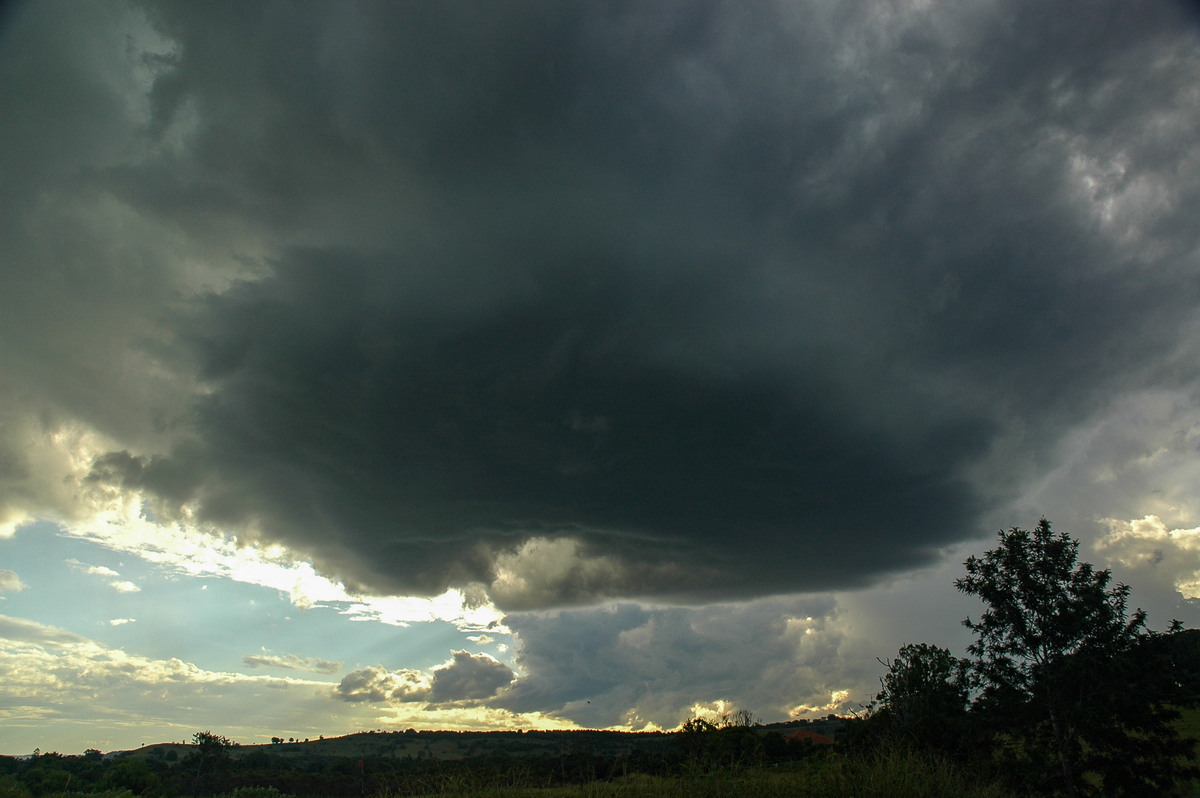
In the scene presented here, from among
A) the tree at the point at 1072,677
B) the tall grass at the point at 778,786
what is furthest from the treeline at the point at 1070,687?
the tall grass at the point at 778,786

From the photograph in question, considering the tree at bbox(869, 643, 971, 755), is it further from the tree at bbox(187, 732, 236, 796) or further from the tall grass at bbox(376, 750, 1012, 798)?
the tree at bbox(187, 732, 236, 796)

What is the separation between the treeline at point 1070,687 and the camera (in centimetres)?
5144

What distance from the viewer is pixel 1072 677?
52844mm

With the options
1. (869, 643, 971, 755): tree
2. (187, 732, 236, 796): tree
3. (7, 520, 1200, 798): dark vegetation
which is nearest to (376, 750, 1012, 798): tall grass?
(7, 520, 1200, 798): dark vegetation

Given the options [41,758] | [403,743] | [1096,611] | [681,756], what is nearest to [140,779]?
[41,758]

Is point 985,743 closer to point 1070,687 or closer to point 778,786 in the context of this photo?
point 1070,687

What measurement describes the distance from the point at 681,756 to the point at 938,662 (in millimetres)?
97246

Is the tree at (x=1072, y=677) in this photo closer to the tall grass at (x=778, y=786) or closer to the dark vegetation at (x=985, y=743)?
the dark vegetation at (x=985, y=743)

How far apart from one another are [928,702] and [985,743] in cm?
1631

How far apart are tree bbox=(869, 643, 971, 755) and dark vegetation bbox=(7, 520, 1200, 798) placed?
284 mm

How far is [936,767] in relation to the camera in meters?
20.4

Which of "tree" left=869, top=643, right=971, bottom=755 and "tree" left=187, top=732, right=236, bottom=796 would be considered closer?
"tree" left=869, top=643, right=971, bottom=755

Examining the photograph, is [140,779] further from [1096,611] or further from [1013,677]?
[1096,611]

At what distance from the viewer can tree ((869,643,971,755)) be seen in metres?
61.8
